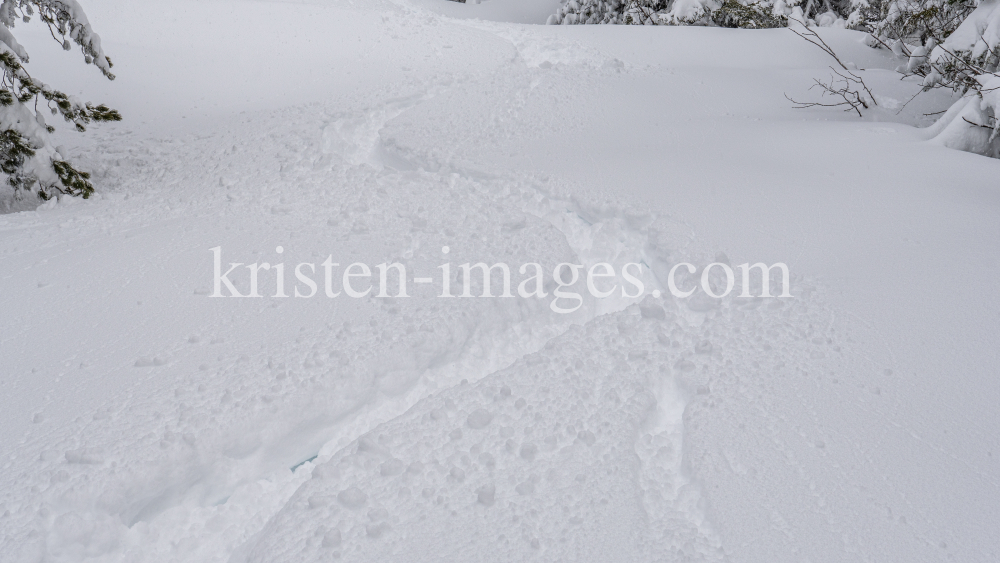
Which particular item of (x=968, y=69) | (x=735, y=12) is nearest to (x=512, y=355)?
(x=968, y=69)

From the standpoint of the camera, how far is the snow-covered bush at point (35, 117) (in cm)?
487

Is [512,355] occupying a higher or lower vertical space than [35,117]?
lower

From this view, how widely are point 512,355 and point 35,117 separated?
4.43 m

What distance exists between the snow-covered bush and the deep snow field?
0.76 feet

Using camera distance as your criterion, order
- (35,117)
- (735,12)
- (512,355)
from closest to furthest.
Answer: (512,355), (35,117), (735,12)

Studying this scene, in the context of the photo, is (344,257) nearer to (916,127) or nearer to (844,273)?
(844,273)

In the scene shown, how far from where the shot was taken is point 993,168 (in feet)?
15.6

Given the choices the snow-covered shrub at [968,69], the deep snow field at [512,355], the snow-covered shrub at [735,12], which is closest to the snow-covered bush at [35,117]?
the deep snow field at [512,355]

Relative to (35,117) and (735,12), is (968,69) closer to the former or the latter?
(735,12)

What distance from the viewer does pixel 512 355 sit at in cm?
371

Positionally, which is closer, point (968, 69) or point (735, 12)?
point (968, 69)

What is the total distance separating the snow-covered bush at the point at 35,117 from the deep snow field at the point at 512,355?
23 cm

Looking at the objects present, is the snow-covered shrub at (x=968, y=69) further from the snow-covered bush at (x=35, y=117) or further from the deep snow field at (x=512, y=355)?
the snow-covered bush at (x=35, y=117)

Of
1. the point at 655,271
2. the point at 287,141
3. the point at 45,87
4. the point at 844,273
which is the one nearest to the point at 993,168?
the point at 844,273
